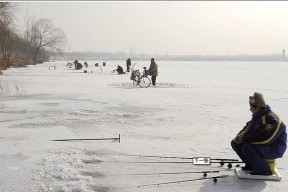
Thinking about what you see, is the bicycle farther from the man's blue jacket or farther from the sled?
the man's blue jacket

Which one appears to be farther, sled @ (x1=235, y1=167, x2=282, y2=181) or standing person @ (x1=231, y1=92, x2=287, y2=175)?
sled @ (x1=235, y1=167, x2=282, y2=181)

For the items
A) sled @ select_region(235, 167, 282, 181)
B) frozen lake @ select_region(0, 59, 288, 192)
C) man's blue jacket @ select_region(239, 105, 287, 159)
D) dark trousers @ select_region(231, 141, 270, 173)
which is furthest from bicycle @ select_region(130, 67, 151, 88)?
man's blue jacket @ select_region(239, 105, 287, 159)

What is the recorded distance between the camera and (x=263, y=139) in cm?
473

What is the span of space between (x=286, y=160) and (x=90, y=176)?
3.65 meters

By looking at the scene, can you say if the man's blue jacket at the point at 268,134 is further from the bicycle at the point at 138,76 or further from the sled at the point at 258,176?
the bicycle at the point at 138,76

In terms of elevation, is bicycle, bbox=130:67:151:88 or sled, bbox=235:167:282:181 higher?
bicycle, bbox=130:67:151:88

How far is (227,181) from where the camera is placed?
4.89m

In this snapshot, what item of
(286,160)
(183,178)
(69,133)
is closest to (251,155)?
(183,178)

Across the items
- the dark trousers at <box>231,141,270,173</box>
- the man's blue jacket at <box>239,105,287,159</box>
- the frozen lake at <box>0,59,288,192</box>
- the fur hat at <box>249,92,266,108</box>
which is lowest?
the frozen lake at <box>0,59,288,192</box>

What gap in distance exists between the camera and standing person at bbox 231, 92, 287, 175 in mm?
4641

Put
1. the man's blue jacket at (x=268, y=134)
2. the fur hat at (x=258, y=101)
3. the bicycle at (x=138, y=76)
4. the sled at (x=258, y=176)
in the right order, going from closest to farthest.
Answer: the man's blue jacket at (x=268, y=134) → the fur hat at (x=258, y=101) → the sled at (x=258, y=176) → the bicycle at (x=138, y=76)

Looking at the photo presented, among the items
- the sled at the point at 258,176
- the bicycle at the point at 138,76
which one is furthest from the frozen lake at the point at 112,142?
the bicycle at the point at 138,76

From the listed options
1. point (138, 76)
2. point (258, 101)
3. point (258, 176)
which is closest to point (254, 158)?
point (258, 176)

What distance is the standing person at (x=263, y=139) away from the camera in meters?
4.64
